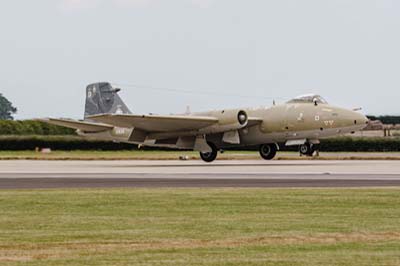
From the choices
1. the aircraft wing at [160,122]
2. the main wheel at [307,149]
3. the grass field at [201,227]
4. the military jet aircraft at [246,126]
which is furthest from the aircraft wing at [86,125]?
the grass field at [201,227]

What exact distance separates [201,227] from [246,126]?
30.6m

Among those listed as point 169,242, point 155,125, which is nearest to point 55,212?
point 169,242

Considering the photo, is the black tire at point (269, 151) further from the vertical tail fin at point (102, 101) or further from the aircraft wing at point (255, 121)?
the vertical tail fin at point (102, 101)

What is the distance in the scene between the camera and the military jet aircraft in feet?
146

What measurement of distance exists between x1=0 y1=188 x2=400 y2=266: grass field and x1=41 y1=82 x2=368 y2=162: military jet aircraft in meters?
22.4

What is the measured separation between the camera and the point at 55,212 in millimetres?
17812

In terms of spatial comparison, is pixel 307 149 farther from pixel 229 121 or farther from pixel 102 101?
pixel 102 101

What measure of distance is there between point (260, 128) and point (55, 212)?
2852cm

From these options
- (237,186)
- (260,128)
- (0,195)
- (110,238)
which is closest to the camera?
(110,238)

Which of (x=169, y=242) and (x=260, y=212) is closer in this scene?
(x=169, y=242)

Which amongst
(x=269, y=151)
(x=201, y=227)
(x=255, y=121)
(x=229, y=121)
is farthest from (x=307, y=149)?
(x=201, y=227)

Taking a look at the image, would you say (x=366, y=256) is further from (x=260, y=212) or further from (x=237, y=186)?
(x=237, y=186)

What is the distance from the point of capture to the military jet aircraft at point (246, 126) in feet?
146

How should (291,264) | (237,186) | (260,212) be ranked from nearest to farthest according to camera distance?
(291,264) → (260,212) → (237,186)
